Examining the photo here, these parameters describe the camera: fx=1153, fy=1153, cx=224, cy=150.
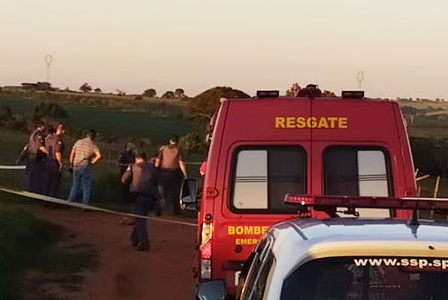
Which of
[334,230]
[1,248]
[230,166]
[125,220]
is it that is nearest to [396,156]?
[230,166]

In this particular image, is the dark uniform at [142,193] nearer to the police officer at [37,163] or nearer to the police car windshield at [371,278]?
the police officer at [37,163]

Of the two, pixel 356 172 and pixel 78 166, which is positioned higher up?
pixel 356 172

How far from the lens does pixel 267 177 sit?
9320 mm

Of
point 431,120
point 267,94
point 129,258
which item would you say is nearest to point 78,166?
point 129,258

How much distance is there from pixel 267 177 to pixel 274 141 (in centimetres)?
31

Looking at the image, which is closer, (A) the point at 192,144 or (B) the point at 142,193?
(B) the point at 142,193

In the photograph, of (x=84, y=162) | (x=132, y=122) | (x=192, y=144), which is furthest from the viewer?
(x=132, y=122)

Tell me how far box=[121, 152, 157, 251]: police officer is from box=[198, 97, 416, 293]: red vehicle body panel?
23.2 ft

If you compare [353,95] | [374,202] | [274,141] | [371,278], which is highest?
[353,95]

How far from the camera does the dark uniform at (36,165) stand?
2105cm

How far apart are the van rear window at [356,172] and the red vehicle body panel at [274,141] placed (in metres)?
0.06

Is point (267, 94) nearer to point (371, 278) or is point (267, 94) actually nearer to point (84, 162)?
point (371, 278)

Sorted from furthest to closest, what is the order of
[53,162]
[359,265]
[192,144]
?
[192,144]
[53,162]
[359,265]

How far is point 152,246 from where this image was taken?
57.0 feet
